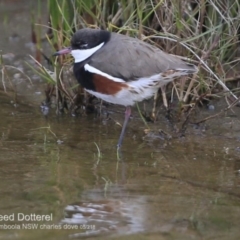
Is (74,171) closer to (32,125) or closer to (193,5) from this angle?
(32,125)

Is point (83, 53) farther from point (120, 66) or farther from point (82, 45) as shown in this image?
point (120, 66)

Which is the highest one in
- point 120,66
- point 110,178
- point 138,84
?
point 120,66

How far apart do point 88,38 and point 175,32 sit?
872 mm

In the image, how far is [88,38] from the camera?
5797 millimetres

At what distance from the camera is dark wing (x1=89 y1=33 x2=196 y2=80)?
568 cm

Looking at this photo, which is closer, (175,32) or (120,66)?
(120,66)

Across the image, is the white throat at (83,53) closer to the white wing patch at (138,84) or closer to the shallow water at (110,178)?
the white wing patch at (138,84)

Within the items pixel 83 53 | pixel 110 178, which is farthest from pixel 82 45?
pixel 110 178

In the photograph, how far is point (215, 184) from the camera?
196 inches

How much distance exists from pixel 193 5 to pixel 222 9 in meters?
0.44

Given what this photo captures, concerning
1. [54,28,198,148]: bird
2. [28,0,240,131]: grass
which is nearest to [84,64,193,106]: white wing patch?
[54,28,198,148]: bird

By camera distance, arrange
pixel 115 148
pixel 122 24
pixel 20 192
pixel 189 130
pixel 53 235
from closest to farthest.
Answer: pixel 53 235
pixel 20 192
pixel 115 148
pixel 189 130
pixel 122 24

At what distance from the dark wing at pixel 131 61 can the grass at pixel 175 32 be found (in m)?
0.27

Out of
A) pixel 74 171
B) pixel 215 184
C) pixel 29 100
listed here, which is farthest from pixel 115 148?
pixel 29 100
